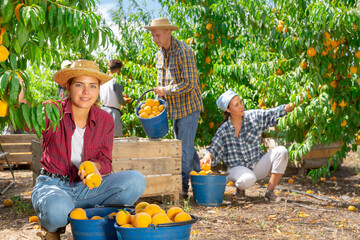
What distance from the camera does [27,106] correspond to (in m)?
1.90

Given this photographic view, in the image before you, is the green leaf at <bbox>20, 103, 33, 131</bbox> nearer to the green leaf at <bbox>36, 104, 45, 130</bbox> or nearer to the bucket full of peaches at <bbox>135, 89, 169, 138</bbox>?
the green leaf at <bbox>36, 104, 45, 130</bbox>

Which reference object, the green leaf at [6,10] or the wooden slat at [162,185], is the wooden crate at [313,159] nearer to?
the wooden slat at [162,185]

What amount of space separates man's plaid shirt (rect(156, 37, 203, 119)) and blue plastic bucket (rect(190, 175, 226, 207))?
2.38 feet

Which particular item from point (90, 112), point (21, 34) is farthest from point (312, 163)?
point (21, 34)

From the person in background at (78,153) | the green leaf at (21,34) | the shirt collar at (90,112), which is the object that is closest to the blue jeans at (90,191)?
the person in background at (78,153)

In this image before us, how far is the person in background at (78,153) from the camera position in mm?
2605

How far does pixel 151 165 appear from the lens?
4008mm

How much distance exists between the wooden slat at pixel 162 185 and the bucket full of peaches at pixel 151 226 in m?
1.79

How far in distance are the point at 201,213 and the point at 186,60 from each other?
1.53 meters

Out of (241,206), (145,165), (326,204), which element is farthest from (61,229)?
(326,204)

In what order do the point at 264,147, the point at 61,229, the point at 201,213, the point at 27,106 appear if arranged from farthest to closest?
the point at 264,147
the point at 201,213
the point at 61,229
the point at 27,106

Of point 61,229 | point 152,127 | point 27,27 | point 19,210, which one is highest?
point 27,27

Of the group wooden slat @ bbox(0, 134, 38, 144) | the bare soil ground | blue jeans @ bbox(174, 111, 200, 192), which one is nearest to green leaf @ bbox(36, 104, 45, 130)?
the bare soil ground

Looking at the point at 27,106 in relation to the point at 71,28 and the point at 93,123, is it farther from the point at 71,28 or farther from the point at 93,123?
the point at 93,123
